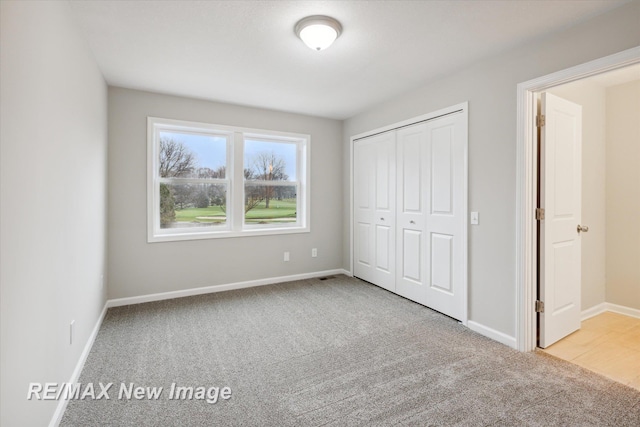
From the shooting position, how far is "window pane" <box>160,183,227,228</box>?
389 cm

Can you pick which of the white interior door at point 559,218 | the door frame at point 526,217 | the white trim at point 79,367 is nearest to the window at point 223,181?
the white trim at point 79,367

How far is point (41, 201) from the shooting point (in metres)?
1.52

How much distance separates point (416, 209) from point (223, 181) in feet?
8.25

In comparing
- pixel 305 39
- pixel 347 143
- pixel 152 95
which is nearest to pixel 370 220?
pixel 347 143

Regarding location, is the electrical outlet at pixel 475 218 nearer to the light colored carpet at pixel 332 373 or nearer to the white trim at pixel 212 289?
the light colored carpet at pixel 332 373

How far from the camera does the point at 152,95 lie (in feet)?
12.0

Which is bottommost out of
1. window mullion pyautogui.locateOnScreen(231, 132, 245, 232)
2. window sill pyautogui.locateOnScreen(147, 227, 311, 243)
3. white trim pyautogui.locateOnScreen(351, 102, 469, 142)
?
window sill pyautogui.locateOnScreen(147, 227, 311, 243)

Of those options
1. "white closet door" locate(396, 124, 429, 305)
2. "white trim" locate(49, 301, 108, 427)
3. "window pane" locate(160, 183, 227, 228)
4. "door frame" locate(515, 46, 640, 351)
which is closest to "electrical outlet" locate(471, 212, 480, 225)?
"door frame" locate(515, 46, 640, 351)

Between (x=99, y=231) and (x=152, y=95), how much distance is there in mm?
1711

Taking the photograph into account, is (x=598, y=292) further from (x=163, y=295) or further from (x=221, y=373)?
(x=163, y=295)

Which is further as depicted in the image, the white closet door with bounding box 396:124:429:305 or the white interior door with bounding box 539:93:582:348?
the white closet door with bounding box 396:124:429:305

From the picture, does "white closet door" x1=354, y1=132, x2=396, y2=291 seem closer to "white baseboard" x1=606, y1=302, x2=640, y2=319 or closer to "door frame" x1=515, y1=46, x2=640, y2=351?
"door frame" x1=515, y1=46, x2=640, y2=351

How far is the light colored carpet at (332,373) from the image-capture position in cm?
176

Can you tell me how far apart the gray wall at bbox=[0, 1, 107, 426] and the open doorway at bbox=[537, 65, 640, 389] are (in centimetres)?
331
